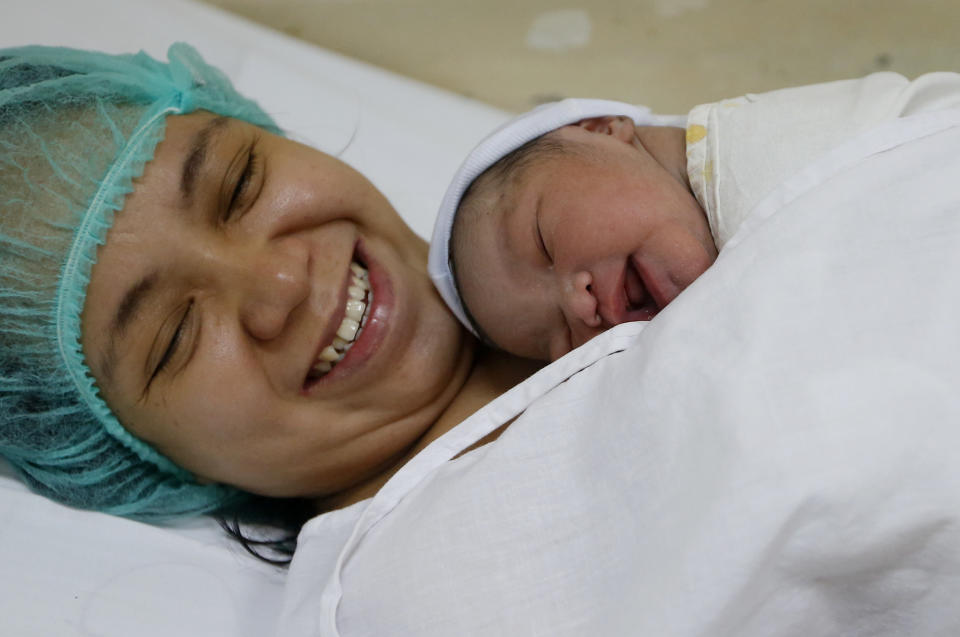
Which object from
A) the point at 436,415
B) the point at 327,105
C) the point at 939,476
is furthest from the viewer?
the point at 327,105

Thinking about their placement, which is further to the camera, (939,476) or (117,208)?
(117,208)

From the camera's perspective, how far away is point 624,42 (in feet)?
5.41

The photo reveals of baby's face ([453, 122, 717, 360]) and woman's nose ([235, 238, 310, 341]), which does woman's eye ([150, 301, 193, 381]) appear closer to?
woman's nose ([235, 238, 310, 341])

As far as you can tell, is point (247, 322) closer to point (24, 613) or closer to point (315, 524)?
point (315, 524)

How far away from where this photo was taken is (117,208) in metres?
0.86

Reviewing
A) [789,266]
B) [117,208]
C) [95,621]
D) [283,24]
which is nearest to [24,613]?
[95,621]

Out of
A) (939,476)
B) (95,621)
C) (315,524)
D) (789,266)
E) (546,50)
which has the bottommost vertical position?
(95,621)

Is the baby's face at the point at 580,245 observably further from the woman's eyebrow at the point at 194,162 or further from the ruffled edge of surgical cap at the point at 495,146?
the woman's eyebrow at the point at 194,162

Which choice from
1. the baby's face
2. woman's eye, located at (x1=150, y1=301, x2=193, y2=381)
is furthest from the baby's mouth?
woman's eye, located at (x1=150, y1=301, x2=193, y2=381)

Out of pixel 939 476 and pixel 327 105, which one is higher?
pixel 327 105

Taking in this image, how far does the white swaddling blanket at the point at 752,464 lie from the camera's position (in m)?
0.61

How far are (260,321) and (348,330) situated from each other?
0.11 metres

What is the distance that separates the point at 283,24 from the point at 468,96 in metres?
0.38

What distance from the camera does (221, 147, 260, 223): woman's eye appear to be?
0.91m
